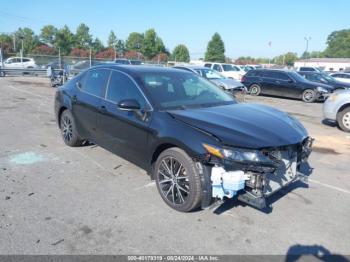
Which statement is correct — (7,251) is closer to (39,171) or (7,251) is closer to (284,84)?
(39,171)

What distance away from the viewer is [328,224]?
3.70m

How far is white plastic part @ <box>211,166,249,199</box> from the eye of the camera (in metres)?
3.33

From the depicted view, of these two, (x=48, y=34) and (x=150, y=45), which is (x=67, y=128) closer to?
(x=150, y=45)

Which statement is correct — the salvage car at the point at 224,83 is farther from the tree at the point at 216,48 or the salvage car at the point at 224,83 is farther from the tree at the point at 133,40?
the tree at the point at 133,40

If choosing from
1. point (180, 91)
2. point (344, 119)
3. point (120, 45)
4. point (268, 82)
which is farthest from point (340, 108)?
point (120, 45)

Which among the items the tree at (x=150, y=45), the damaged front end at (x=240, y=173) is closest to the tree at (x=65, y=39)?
the tree at (x=150, y=45)

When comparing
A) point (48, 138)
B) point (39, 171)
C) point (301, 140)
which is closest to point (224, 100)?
point (301, 140)

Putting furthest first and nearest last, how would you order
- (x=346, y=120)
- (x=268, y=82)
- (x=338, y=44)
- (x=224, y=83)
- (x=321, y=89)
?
(x=338, y=44)
(x=268, y=82)
(x=321, y=89)
(x=224, y=83)
(x=346, y=120)

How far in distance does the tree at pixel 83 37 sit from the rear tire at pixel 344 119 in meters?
96.0

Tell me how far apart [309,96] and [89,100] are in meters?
14.0

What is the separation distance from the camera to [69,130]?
6191 mm

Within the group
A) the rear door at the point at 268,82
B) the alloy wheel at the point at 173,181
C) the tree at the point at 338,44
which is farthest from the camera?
the tree at the point at 338,44

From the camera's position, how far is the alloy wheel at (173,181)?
12.3 feet

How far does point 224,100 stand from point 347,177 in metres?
2.42
